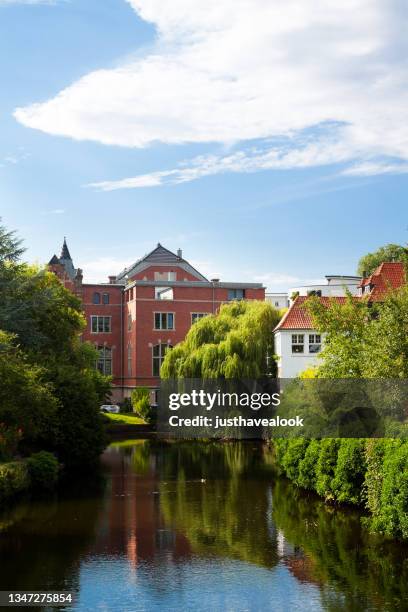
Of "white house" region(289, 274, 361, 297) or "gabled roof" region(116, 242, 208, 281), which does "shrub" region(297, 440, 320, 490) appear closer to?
"white house" region(289, 274, 361, 297)

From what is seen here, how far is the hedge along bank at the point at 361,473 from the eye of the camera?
61.9 feet

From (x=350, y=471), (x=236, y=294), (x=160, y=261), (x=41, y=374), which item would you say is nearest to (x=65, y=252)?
(x=160, y=261)

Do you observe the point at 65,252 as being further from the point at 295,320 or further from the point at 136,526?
the point at 136,526

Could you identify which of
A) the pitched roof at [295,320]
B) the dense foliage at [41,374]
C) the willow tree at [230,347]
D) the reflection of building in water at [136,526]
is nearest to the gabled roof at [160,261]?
the willow tree at [230,347]

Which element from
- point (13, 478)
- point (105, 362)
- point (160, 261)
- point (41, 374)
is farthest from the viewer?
point (160, 261)

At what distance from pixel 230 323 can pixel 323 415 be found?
25.7 meters

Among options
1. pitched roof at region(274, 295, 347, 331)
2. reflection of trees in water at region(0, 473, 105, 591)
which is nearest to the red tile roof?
pitched roof at region(274, 295, 347, 331)

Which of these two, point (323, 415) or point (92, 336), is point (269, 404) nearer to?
point (323, 415)

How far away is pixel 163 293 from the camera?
70000 mm

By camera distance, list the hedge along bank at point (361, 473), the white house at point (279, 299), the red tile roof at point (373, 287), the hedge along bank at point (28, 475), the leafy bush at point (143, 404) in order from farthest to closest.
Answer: the white house at point (279, 299) < the leafy bush at point (143, 404) < the red tile roof at point (373, 287) < the hedge along bank at point (28, 475) < the hedge along bank at point (361, 473)

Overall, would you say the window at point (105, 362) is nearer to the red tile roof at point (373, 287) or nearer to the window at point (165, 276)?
the window at point (165, 276)

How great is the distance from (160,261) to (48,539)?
62671mm

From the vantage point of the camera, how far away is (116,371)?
7275cm

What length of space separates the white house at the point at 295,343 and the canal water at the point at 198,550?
65.2 feet
